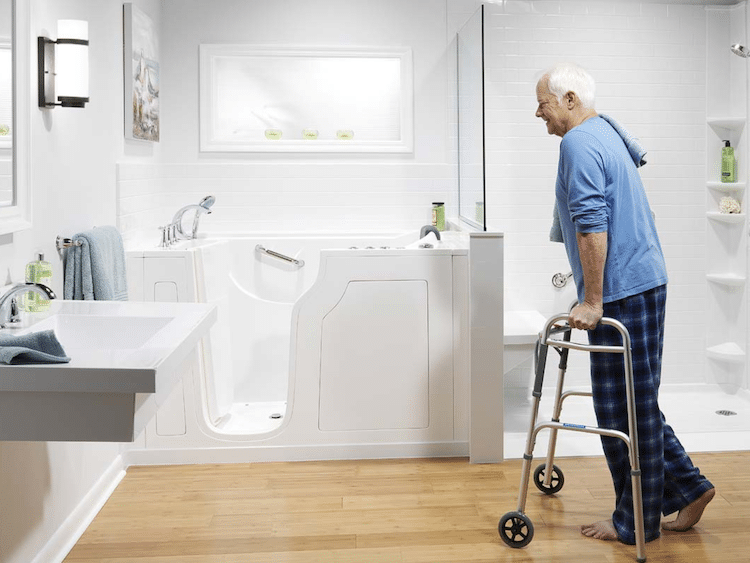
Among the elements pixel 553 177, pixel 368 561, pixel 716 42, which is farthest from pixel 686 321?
pixel 368 561

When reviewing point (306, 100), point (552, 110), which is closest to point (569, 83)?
point (552, 110)

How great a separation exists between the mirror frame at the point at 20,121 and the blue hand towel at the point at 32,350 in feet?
2.41

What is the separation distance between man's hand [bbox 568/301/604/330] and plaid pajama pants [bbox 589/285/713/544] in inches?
4.2

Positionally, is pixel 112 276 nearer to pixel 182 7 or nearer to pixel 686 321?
pixel 182 7

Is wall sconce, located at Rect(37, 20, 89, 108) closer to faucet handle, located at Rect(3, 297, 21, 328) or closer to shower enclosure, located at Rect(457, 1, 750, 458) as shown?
faucet handle, located at Rect(3, 297, 21, 328)

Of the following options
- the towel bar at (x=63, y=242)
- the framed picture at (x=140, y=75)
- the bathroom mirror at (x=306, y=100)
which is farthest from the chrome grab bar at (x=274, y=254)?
the towel bar at (x=63, y=242)

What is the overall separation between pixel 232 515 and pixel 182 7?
292 cm

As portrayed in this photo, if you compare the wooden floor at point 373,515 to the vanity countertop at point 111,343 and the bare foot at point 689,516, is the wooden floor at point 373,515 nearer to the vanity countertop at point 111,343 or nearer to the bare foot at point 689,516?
the bare foot at point 689,516

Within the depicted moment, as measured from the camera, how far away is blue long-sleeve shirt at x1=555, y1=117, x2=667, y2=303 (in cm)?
279

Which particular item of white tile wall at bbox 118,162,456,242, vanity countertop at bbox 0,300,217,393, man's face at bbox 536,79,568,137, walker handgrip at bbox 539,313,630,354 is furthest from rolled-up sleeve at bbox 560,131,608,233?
white tile wall at bbox 118,162,456,242

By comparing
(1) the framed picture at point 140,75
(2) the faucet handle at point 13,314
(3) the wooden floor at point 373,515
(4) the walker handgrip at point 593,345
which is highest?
(1) the framed picture at point 140,75

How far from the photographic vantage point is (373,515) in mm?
3240

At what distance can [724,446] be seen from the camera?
4.00 metres

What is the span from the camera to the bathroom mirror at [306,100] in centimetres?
501
